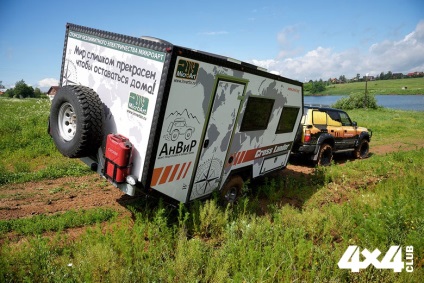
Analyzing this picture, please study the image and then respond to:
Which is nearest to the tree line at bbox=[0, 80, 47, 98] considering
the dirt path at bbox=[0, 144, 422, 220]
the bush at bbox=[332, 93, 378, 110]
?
the bush at bbox=[332, 93, 378, 110]

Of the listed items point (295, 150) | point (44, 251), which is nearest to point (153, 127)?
point (44, 251)

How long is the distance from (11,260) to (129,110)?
2442 mm

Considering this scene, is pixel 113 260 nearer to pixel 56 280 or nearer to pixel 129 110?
pixel 56 280

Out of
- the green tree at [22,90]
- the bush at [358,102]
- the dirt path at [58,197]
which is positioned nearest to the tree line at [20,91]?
the green tree at [22,90]

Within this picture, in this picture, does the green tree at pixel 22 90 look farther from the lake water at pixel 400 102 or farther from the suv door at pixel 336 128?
the suv door at pixel 336 128

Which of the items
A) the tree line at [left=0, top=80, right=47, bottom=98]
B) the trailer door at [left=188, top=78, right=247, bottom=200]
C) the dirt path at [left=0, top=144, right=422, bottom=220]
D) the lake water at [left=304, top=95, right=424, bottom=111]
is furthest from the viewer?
the tree line at [left=0, top=80, right=47, bottom=98]

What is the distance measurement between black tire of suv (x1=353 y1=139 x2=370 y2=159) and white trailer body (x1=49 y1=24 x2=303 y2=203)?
8.37 metres

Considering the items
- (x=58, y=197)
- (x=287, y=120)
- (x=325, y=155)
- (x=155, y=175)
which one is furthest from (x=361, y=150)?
(x=58, y=197)

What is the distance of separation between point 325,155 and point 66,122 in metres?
8.98

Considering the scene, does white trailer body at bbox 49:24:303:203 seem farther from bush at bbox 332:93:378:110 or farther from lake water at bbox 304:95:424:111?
lake water at bbox 304:95:424:111

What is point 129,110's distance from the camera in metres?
4.07

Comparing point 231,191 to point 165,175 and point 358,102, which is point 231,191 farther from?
point 358,102

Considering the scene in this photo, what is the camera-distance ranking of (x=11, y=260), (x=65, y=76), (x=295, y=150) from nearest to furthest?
(x=11, y=260)
(x=65, y=76)
(x=295, y=150)

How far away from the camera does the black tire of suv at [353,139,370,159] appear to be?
1214 centimetres
